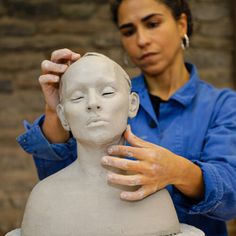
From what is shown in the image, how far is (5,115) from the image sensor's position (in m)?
3.11

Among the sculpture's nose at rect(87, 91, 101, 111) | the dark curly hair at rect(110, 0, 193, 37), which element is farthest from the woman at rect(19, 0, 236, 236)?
the sculpture's nose at rect(87, 91, 101, 111)

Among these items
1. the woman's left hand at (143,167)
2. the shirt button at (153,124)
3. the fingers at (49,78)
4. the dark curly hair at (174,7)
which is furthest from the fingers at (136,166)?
the dark curly hair at (174,7)

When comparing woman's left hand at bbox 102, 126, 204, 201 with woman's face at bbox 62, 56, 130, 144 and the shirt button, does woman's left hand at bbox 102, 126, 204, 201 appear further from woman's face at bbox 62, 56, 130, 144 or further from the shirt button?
the shirt button

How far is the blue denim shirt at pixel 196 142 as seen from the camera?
1441 mm

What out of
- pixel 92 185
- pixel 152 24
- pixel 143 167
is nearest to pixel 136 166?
pixel 143 167

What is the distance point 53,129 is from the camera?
5.08 feet

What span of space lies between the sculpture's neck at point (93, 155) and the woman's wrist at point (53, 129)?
0.50ft

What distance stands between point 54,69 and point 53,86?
0.19 feet

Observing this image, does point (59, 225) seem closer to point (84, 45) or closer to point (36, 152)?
point (36, 152)

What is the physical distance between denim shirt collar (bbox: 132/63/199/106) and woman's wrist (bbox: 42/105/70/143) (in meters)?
0.33

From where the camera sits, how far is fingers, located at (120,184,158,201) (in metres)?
1.27

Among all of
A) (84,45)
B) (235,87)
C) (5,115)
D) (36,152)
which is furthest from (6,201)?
(36,152)

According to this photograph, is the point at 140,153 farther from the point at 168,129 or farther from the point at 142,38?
the point at 142,38

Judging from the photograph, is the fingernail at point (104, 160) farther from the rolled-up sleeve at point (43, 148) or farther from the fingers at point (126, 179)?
the rolled-up sleeve at point (43, 148)
